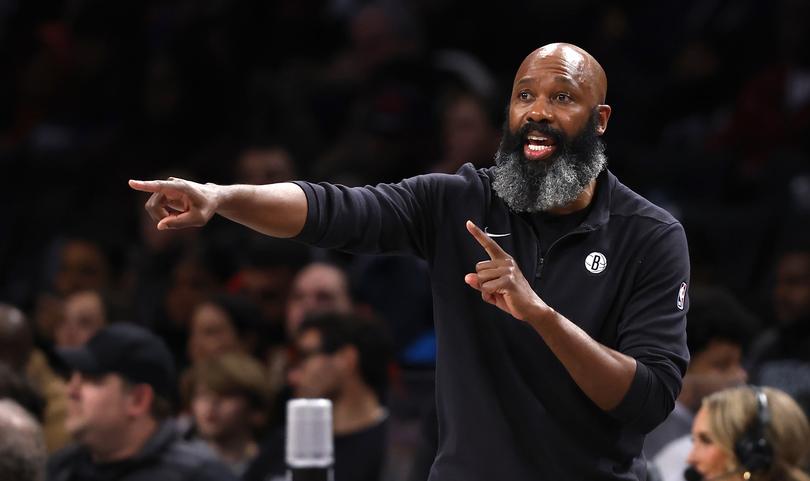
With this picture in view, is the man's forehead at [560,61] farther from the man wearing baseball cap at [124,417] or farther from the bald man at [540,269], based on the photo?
the man wearing baseball cap at [124,417]

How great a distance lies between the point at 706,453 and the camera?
4.97 meters

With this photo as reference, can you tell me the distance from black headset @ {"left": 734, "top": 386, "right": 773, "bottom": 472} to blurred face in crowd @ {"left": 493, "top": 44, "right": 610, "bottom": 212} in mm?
1568

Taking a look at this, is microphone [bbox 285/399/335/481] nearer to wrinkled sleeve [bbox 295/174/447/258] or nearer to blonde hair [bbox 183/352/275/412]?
wrinkled sleeve [bbox 295/174/447/258]

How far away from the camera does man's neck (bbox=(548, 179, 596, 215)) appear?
12.0 feet

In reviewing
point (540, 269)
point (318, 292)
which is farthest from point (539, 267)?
point (318, 292)

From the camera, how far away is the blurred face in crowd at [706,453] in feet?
16.2

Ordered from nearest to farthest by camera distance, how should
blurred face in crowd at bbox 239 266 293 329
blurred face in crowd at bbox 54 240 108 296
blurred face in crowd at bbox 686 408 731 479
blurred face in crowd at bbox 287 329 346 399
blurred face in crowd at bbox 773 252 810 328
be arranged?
blurred face in crowd at bbox 686 408 731 479, blurred face in crowd at bbox 287 329 346 399, blurred face in crowd at bbox 773 252 810 328, blurred face in crowd at bbox 239 266 293 329, blurred face in crowd at bbox 54 240 108 296

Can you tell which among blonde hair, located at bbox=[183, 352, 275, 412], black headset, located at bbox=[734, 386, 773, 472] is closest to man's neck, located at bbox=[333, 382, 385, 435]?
blonde hair, located at bbox=[183, 352, 275, 412]

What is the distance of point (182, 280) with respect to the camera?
891cm

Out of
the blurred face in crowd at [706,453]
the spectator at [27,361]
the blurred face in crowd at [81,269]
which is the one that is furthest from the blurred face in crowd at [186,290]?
the blurred face in crowd at [706,453]

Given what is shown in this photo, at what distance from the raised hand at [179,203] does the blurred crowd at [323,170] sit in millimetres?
1898

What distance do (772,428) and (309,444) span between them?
1.66 meters

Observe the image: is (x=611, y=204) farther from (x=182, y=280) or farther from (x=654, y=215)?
(x=182, y=280)

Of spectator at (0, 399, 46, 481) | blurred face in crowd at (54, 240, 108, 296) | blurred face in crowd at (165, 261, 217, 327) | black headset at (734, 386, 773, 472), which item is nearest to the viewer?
spectator at (0, 399, 46, 481)
